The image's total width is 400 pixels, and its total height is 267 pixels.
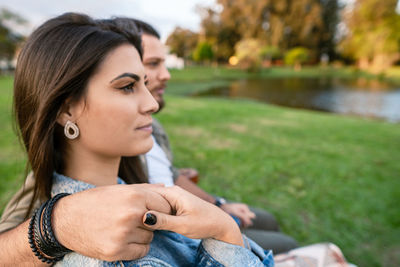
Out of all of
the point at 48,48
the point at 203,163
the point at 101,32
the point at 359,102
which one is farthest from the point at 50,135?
the point at 359,102

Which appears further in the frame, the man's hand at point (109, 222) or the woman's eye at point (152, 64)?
the woman's eye at point (152, 64)

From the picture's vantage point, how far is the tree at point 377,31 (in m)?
31.5

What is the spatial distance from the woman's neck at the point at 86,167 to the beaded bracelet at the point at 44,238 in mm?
300

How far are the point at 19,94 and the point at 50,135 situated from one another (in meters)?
0.26

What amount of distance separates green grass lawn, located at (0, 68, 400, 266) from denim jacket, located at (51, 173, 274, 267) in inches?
35.5

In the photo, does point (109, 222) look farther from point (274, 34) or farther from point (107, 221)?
point (274, 34)

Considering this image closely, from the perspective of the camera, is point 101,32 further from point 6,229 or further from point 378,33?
point 378,33

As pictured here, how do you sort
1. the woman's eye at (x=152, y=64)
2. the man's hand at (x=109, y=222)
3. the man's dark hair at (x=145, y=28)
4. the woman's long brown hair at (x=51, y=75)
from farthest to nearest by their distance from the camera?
the woman's eye at (x=152, y=64) < the man's dark hair at (x=145, y=28) < the woman's long brown hair at (x=51, y=75) < the man's hand at (x=109, y=222)

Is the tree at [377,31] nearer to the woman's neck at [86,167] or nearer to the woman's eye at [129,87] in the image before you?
the woman's eye at [129,87]

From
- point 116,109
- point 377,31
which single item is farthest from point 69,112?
point 377,31

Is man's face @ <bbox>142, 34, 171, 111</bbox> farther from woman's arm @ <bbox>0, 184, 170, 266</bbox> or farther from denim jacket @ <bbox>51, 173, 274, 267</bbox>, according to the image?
woman's arm @ <bbox>0, 184, 170, 266</bbox>

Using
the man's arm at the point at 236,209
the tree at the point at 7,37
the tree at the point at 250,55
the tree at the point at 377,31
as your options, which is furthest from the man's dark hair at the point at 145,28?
the tree at the point at 377,31

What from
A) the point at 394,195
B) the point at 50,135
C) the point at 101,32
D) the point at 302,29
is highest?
the point at 302,29

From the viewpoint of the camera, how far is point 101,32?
109 cm
